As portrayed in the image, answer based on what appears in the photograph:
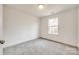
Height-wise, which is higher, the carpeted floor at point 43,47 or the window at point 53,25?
the window at point 53,25

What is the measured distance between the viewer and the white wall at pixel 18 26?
1025 mm

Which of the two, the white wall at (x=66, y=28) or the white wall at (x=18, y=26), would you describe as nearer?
the white wall at (x=18, y=26)

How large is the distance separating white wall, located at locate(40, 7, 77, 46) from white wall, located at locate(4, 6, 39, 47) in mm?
168

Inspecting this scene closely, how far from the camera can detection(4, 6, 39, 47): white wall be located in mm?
1025

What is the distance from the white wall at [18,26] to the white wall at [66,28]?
0.55 ft

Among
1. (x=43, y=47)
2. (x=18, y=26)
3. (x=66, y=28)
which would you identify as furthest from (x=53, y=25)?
(x=18, y=26)

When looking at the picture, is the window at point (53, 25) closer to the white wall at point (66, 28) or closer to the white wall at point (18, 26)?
the white wall at point (66, 28)

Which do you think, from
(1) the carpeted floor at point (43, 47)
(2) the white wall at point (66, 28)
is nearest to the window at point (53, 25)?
(2) the white wall at point (66, 28)

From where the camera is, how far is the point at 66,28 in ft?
4.54

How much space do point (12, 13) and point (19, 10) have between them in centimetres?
13

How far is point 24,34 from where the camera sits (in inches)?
49.4

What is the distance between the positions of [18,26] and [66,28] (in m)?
1.00

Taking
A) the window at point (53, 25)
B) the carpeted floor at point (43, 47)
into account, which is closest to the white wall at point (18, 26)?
the carpeted floor at point (43, 47)
